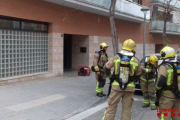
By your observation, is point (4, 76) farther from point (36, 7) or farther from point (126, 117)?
point (126, 117)

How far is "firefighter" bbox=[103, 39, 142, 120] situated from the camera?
13.9ft

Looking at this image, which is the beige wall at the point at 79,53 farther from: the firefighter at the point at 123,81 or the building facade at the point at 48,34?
the firefighter at the point at 123,81

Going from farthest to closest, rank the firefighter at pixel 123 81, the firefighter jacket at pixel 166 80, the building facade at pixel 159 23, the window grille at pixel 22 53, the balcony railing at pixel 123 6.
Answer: the building facade at pixel 159 23
the balcony railing at pixel 123 6
the window grille at pixel 22 53
the firefighter at pixel 123 81
the firefighter jacket at pixel 166 80

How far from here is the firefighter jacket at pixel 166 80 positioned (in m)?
4.01

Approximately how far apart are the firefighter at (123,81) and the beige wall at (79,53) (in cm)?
924

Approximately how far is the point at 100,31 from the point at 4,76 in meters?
7.38

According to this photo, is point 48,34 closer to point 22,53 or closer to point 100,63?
point 22,53

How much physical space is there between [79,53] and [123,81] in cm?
987

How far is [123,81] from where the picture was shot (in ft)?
13.9

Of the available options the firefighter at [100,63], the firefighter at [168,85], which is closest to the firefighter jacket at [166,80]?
the firefighter at [168,85]

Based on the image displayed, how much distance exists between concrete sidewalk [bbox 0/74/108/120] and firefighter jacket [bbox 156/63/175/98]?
2.57m

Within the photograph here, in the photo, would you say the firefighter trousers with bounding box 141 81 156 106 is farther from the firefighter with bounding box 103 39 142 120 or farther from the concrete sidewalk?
the firefighter with bounding box 103 39 142 120

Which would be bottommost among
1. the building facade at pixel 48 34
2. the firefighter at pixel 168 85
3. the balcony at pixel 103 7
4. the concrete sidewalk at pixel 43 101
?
the concrete sidewalk at pixel 43 101

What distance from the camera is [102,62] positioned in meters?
7.14
